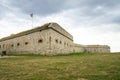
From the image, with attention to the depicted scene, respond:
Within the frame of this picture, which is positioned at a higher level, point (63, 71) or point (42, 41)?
point (42, 41)

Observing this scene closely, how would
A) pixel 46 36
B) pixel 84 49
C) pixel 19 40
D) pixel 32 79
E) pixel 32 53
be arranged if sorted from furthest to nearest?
pixel 84 49 < pixel 19 40 < pixel 32 53 < pixel 46 36 < pixel 32 79

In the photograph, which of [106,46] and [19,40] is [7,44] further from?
[106,46]

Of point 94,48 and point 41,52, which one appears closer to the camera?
point 41,52

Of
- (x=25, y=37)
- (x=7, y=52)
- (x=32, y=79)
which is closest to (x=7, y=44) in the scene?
(x=7, y=52)

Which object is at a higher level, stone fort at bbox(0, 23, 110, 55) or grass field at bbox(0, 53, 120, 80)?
stone fort at bbox(0, 23, 110, 55)

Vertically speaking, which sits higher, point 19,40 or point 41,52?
point 19,40

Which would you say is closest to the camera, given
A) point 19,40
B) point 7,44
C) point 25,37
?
point 25,37

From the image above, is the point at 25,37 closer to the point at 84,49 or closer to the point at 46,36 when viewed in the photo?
the point at 46,36

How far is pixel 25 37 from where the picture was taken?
33.7 meters

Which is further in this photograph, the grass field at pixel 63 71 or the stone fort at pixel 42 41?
the stone fort at pixel 42 41

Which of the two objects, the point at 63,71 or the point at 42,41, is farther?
the point at 42,41

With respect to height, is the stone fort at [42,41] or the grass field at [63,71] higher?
the stone fort at [42,41]

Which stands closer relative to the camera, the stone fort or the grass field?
the grass field

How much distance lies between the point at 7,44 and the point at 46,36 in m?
18.5
